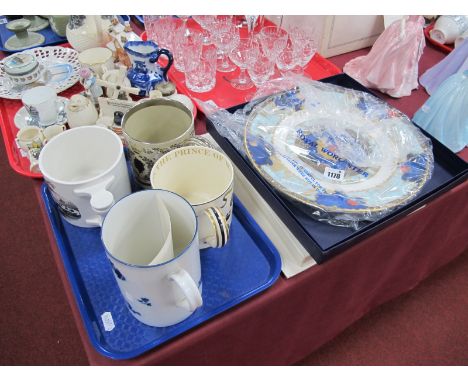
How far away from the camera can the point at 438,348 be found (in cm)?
106

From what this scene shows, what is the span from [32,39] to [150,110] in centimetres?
69

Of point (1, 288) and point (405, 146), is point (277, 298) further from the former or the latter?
point (1, 288)

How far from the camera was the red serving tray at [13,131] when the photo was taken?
2.37 feet

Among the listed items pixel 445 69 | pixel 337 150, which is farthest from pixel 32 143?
pixel 445 69

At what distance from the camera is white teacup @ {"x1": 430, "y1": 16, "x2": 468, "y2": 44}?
1.08m

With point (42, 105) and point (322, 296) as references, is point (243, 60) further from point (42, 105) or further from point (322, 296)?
point (322, 296)

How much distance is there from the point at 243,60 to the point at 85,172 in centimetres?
51

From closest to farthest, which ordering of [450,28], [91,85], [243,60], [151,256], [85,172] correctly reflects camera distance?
[151,256]
[85,172]
[91,85]
[243,60]
[450,28]

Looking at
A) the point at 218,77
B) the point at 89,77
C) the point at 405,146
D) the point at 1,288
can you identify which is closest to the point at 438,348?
the point at 405,146

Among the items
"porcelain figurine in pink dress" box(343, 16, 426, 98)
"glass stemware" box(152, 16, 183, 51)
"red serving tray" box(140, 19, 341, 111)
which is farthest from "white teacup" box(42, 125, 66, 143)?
"porcelain figurine in pink dress" box(343, 16, 426, 98)

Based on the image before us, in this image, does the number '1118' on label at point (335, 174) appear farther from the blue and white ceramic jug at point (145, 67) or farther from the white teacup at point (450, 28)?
the white teacup at point (450, 28)

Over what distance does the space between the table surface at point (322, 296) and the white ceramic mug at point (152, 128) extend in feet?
0.61

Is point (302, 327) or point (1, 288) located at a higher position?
point (302, 327)

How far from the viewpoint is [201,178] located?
60cm
